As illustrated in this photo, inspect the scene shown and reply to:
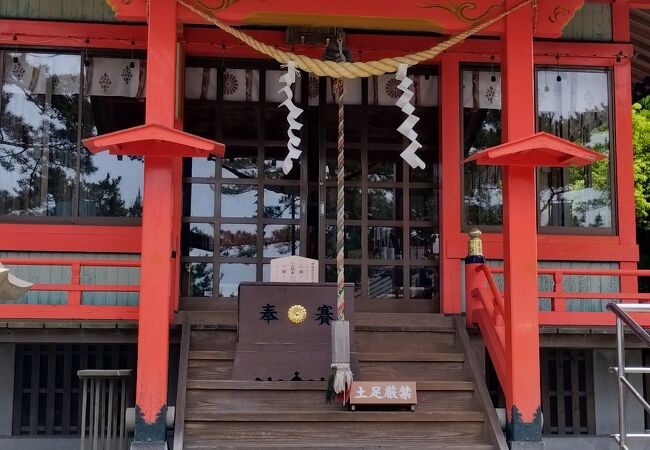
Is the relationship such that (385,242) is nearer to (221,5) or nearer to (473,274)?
(473,274)

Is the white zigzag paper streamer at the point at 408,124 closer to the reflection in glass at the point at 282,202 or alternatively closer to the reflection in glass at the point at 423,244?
the reflection in glass at the point at 423,244

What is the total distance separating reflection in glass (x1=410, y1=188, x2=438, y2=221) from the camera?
8.48 meters

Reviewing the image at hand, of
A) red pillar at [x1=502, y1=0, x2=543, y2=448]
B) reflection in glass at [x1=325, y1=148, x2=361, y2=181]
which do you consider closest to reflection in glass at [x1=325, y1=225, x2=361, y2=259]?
reflection in glass at [x1=325, y1=148, x2=361, y2=181]

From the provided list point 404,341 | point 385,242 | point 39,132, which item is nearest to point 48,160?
point 39,132

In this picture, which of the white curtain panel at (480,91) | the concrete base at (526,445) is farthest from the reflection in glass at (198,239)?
the concrete base at (526,445)

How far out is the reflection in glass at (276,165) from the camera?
8.45 meters

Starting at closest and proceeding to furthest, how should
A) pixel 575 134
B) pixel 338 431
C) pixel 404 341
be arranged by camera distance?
pixel 338 431 < pixel 404 341 < pixel 575 134

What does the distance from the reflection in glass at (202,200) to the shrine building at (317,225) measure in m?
0.04

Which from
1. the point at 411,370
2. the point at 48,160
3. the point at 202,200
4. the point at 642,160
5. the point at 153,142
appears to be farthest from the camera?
the point at 642,160

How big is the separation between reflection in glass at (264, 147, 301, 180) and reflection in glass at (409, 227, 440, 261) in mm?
1527

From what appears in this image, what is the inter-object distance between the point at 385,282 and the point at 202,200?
2.31 m

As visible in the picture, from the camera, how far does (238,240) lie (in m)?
8.37

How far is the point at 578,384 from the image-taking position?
8070 millimetres

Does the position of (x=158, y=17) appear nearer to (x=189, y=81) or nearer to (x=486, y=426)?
(x=189, y=81)
